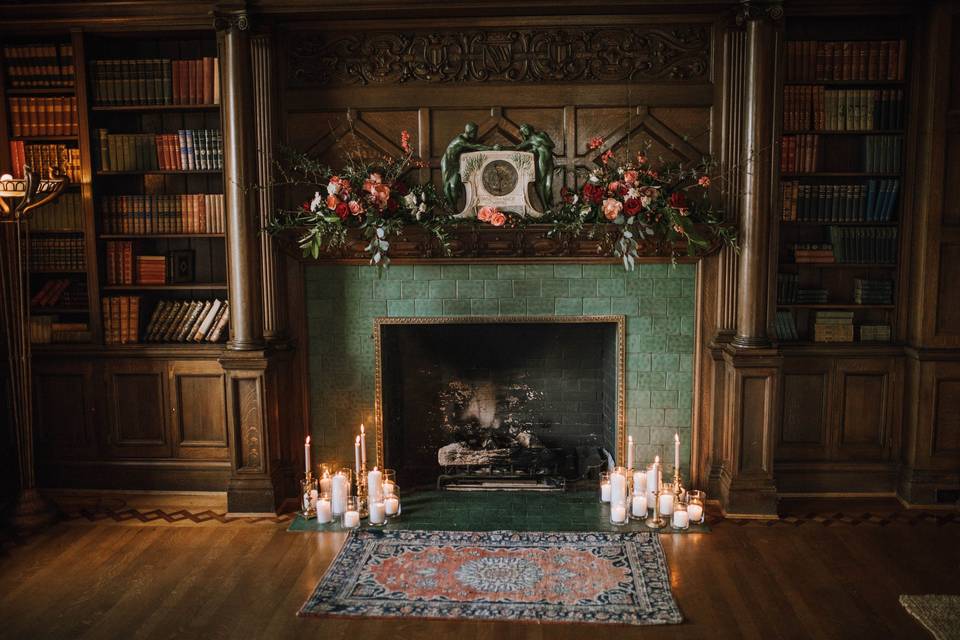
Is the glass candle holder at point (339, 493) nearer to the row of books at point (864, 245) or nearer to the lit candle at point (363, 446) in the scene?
the lit candle at point (363, 446)

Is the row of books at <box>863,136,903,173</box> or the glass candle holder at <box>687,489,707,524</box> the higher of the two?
the row of books at <box>863,136,903,173</box>

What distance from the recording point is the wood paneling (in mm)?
4824

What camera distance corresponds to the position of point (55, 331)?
4875mm

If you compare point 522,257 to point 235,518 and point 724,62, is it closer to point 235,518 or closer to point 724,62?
point 724,62

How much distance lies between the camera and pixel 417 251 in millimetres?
4496

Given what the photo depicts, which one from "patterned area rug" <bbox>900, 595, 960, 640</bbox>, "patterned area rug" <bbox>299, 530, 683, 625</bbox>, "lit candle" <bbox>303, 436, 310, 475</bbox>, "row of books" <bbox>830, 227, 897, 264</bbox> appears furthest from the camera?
"row of books" <bbox>830, 227, 897, 264</bbox>

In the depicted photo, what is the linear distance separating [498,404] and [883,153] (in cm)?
273

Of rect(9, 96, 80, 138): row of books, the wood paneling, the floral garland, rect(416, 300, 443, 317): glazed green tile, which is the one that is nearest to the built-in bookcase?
the floral garland

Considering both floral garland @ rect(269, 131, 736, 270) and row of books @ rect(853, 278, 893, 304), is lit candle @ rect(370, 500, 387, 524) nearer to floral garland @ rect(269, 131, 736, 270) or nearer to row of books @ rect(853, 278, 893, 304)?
floral garland @ rect(269, 131, 736, 270)

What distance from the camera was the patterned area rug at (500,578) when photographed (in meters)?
3.39

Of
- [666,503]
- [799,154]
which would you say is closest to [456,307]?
[666,503]

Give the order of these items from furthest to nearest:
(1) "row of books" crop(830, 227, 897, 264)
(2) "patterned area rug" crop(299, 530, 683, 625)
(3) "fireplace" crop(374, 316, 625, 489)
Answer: (3) "fireplace" crop(374, 316, 625, 489) → (1) "row of books" crop(830, 227, 897, 264) → (2) "patterned area rug" crop(299, 530, 683, 625)

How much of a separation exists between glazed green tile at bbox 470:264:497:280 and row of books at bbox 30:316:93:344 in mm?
2394

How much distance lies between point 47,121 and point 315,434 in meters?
2.46
